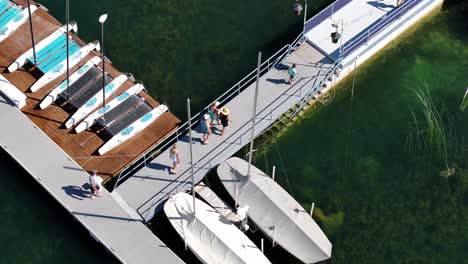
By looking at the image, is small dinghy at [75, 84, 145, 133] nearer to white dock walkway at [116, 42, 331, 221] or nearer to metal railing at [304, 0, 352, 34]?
white dock walkway at [116, 42, 331, 221]

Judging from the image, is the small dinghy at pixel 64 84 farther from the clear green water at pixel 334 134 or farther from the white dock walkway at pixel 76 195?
the clear green water at pixel 334 134

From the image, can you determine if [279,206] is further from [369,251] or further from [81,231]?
[81,231]

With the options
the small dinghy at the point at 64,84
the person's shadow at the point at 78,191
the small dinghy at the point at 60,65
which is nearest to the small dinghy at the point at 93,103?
the small dinghy at the point at 64,84

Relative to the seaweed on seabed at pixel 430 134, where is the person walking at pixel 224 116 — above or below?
above

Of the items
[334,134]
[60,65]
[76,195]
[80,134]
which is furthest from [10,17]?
[334,134]

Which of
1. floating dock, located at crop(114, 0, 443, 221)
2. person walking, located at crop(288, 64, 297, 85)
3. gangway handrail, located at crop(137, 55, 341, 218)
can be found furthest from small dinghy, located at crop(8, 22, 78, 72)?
person walking, located at crop(288, 64, 297, 85)

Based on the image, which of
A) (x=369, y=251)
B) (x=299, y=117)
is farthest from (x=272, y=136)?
(x=369, y=251)

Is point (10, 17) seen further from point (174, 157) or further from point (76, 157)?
point (174, 157)
